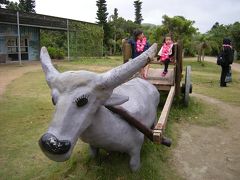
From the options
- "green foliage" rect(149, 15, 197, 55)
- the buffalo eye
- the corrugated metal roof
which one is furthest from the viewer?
"green foliage" rect(149, 15, 197, 55)

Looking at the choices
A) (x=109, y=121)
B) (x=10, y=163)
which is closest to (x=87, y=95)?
(x=109, y=121)

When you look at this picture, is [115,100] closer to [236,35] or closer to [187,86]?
[187,86]

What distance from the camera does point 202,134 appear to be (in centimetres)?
567

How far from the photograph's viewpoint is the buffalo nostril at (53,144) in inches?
90.0

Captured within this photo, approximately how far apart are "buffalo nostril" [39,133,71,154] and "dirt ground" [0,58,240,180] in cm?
223

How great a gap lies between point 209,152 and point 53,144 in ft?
10.8

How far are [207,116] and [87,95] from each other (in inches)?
189

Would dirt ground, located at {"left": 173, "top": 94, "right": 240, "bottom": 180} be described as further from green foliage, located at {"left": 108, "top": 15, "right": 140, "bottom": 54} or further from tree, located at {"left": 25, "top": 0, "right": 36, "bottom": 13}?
tree, located at {"left": 25, "top": 0, "right": 36, "bottom": 13}

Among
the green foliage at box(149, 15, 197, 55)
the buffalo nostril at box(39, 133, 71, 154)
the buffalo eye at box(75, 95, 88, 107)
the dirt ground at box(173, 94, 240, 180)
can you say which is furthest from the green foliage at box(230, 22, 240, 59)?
the buffalo nostril at box(39, 133, 71, 154)

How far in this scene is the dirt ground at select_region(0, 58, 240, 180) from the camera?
4.13 metres

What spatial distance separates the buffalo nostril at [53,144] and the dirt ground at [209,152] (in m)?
2.23

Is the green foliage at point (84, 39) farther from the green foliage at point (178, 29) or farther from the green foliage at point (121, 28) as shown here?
the green foliage at point (121, 28)

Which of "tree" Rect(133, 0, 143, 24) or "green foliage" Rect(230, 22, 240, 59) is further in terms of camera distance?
Answer: "tree" Rect(133, 0, 143, 24)

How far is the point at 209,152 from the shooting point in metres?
4.85
